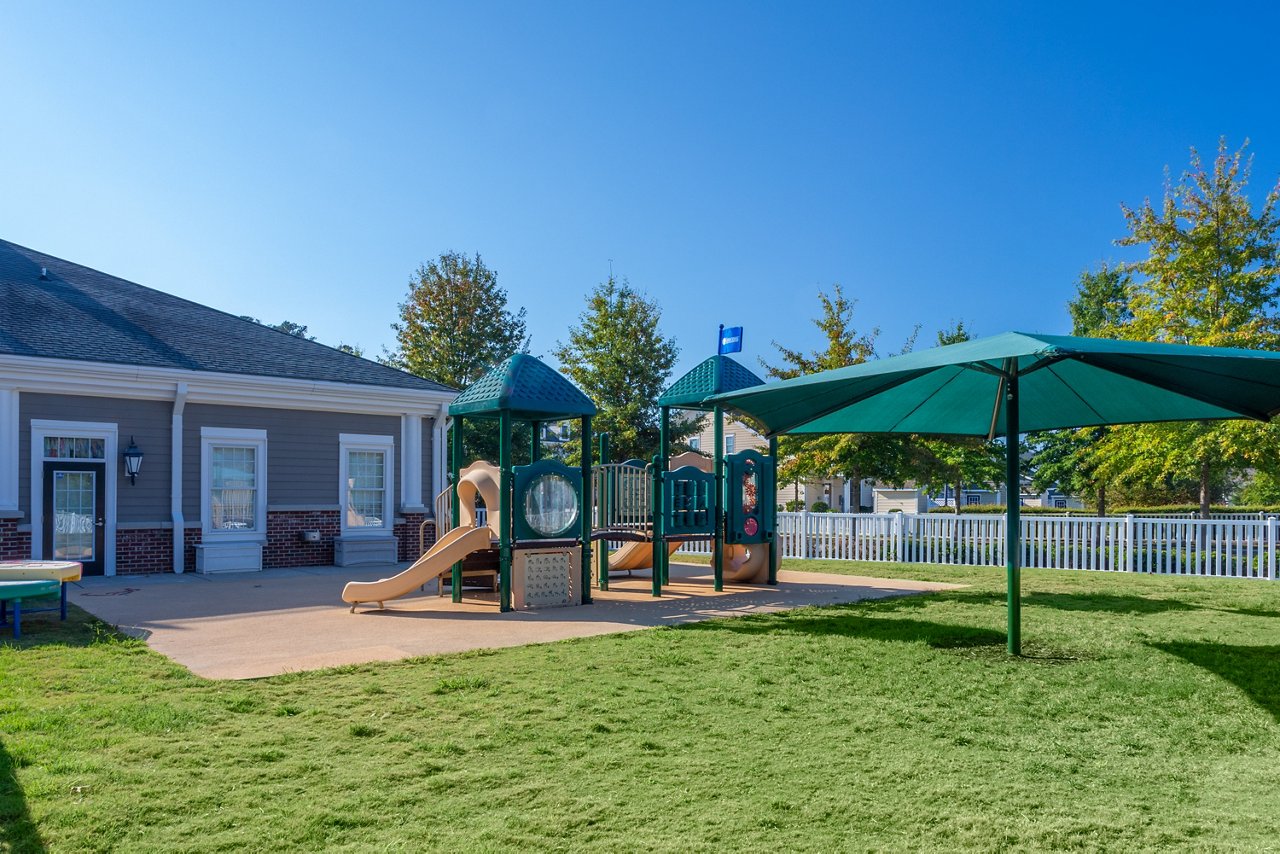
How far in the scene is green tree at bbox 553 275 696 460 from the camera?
28078 mm

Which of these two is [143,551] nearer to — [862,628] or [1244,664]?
[862,628]

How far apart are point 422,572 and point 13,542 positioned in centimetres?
698

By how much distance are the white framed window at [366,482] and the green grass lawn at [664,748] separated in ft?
27.2

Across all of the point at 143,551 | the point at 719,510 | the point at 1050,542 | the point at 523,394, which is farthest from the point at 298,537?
the point at 1050,542

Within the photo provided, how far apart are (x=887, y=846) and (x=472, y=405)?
25.8 ft

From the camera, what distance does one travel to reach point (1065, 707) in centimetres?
546

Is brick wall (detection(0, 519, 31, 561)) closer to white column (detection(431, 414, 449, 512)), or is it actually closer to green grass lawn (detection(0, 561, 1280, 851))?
green grass lawn (detection(0, 561, 1280, 851))

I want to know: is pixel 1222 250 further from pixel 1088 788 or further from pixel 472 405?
pixel 1088 788

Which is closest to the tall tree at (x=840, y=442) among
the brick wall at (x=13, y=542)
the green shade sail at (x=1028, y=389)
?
the green shade sail at (x=1028, y=389)

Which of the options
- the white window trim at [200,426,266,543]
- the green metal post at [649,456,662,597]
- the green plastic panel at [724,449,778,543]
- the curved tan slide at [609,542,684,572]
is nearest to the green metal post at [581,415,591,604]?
Answer: the green metal post at [649,456,662,597]

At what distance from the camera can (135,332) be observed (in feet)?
49.2

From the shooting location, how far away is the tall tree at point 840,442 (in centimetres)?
2075

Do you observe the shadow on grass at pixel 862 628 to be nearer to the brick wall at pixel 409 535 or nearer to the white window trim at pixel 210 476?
the brick wall at pixel 409 535

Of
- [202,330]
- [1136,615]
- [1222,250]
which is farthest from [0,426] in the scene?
[1222,250]
